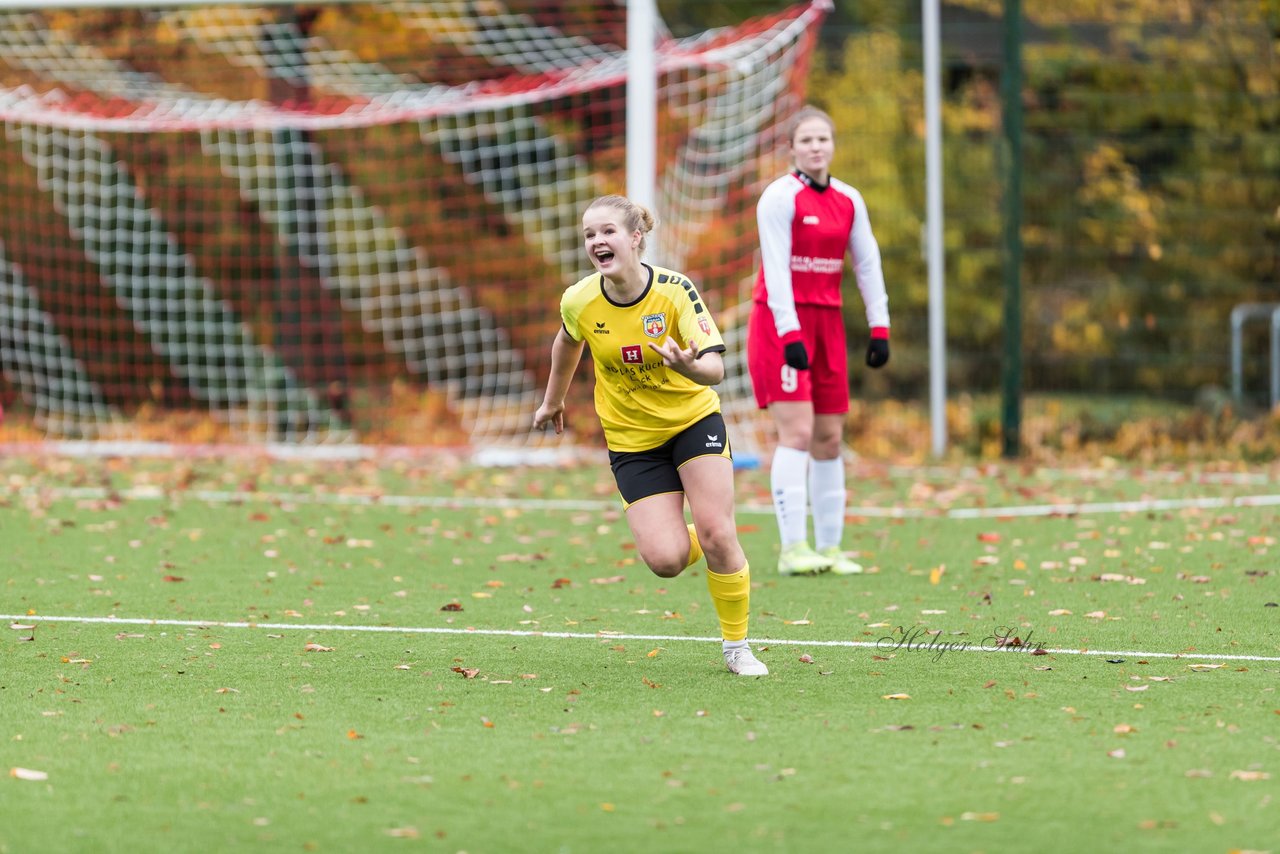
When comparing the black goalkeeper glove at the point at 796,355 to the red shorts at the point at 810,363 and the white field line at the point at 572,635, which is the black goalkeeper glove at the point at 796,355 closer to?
the red shorts at the point at 810,363

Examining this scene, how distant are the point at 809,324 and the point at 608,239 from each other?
8.53 feet

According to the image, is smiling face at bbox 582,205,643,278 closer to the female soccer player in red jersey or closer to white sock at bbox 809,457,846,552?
the female soccer player in red jersey

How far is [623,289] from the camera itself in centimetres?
569

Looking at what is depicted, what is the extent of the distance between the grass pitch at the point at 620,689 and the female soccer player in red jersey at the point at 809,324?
0.34 metres

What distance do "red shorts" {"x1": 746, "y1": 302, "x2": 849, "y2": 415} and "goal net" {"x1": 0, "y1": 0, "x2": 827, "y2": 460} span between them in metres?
8.07

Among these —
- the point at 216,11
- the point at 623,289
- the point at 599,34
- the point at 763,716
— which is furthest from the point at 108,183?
the point at 763,716

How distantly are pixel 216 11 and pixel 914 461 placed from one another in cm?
948

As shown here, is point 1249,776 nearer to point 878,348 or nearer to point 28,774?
point 28,774

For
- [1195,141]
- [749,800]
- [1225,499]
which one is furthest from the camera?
[1195,141]

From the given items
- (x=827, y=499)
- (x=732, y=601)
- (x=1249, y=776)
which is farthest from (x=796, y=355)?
(x=1249, y=776)

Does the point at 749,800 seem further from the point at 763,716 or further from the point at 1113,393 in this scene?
the point at 1113,393

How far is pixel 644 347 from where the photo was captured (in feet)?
18.7

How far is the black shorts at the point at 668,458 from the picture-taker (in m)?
5.77

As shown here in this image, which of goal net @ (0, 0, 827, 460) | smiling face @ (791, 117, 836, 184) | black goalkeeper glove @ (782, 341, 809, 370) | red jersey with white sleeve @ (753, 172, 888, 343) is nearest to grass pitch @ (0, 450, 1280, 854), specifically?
black goalkeeper glove @ (782, 341, 809, 370)
